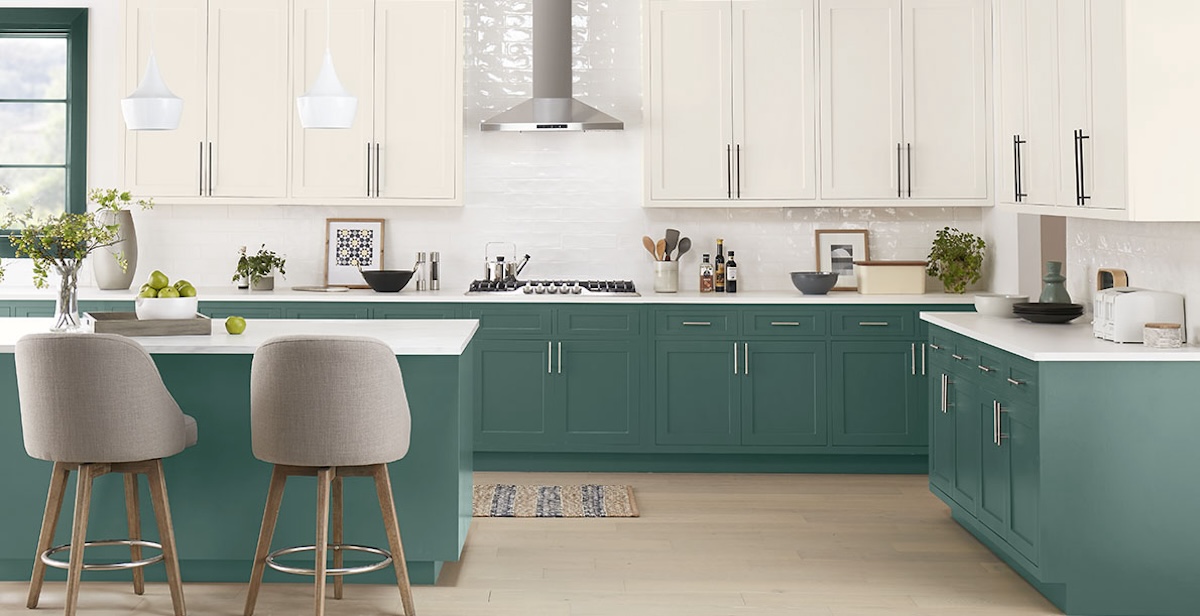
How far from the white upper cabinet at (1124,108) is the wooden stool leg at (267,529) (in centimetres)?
307

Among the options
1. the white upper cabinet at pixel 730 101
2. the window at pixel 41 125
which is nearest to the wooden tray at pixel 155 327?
the white upper cabinet at pixel 730 101

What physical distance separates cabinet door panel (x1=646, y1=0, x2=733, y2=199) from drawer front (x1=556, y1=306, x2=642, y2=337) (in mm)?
728

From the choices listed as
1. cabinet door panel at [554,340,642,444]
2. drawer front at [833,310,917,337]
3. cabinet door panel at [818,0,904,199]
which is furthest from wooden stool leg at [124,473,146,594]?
cabinet door panel at [818,0,904,199]

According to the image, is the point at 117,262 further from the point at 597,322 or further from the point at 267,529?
the point at 267,529

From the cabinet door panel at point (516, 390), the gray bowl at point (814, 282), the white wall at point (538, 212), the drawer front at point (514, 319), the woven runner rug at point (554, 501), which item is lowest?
the woven runner rug at point (554, 501)

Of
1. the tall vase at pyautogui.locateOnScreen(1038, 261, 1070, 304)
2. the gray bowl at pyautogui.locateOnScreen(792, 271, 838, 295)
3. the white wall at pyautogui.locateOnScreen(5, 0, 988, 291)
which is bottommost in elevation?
the tall vase at pyautogui.locateOnScreen(1038, 261, 1070, 304)

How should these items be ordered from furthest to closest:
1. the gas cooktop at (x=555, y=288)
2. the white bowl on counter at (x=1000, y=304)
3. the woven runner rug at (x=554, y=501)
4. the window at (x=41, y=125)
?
the window at (x=41, y=125)
the gas cooktop at (x=555, y=288)
the woven runner rug at (x=554, y=501)
the white bowl on counter at (x=1000, y=304)

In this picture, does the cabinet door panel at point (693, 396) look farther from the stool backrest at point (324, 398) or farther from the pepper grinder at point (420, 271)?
the stool backrest at point (324, 398)

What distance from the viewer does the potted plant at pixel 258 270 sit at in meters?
6.80

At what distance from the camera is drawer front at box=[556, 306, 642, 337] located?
6398 millimetres

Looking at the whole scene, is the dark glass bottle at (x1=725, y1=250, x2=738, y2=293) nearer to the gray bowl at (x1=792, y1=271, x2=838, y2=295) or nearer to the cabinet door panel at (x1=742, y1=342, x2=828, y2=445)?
the gray bowl at (x1=792, y1=271, x2=838, y2=295)

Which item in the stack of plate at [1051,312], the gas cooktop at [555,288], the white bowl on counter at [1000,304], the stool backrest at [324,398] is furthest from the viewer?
the gas cooktop at [555,288]

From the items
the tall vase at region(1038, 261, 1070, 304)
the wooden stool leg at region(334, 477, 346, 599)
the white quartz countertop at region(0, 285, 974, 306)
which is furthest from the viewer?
the white quartz countertop at region(0, 285, 974, 306)

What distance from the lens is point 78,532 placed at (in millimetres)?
3803
